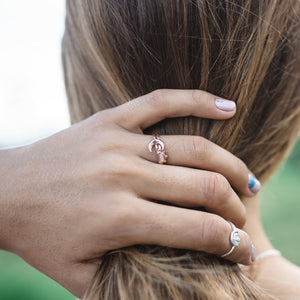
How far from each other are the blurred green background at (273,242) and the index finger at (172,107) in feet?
11.3

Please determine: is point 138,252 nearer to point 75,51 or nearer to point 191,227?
point 191,227

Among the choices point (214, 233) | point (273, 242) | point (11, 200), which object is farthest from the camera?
point (273, 242)

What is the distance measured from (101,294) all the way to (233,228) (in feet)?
1.16

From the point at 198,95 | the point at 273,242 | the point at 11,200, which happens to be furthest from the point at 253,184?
the point at 273,242

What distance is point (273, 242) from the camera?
22.0 feet

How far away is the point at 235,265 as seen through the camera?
104 cm

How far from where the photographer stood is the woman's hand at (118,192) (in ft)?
3.15

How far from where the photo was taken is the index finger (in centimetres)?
102

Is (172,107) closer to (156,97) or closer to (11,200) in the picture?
(156,97)

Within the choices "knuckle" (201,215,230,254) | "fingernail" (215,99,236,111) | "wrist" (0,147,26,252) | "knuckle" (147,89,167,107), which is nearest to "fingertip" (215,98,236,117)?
"fingernail" (215,99,236,111)

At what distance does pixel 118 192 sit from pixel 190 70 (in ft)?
1.15

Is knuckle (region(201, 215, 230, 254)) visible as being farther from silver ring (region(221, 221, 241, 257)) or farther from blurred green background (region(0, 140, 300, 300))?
blurred green background (region(0, 140, 300, 300))

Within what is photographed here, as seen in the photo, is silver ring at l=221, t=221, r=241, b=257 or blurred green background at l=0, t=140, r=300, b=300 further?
blurred green background at l=0, t=140, r=300, b=300

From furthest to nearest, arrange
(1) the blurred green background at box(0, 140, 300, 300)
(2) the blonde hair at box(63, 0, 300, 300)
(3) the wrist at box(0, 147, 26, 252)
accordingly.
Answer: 1. (1) the blurred green background at box(0, 140, 300, 300)
2. (3) the wrist at box(0, 147, 26, 252)
3. (2) the blonde hair at box(63, 0, 300, 300)
